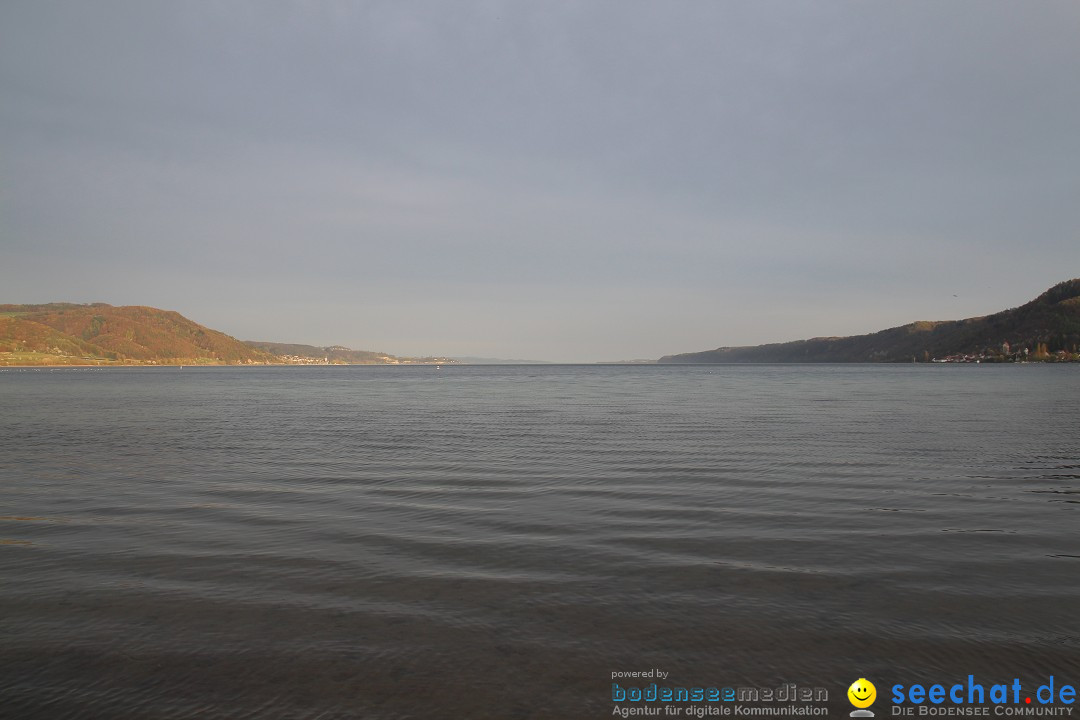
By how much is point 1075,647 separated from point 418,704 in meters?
6.95

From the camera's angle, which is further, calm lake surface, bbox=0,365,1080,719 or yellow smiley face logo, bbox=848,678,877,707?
calm lake surface, bbox=0,365,1080,719

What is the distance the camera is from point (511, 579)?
8867mm

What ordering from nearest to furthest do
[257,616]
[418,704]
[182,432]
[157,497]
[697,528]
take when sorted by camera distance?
[418,704]
[257,616]
[697,528]
[157,497]
[182,432]

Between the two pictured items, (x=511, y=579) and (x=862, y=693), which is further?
(x=511, y=579)

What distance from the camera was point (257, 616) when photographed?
754 cm

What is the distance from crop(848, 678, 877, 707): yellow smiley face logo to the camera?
19.0 feet

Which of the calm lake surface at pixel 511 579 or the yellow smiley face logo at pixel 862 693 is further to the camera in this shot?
the calm lake surface at pixel 511 579

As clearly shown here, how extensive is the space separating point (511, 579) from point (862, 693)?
456cm

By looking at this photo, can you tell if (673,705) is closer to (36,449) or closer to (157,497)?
(157,497)

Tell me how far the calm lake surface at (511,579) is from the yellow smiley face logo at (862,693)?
0.11 meters

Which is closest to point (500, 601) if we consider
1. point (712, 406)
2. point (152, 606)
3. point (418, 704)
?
point (418, 704)

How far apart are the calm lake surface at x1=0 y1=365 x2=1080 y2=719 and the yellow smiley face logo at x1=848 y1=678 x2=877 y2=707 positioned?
108 mm

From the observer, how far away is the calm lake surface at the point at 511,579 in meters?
6.08

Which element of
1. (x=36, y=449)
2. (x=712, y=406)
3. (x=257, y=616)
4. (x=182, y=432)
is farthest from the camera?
(x=712, y=406)
